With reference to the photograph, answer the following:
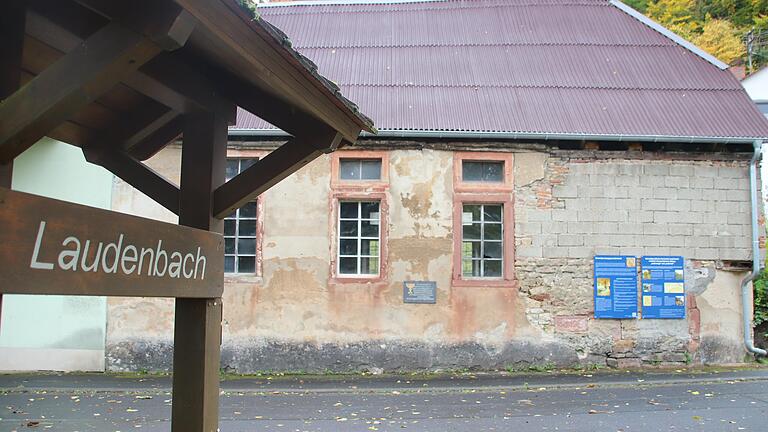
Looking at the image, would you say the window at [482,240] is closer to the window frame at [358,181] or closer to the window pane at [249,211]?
the window frame at [358,181]

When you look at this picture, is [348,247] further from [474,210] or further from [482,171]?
[482,171]

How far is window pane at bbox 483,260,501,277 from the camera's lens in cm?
1085

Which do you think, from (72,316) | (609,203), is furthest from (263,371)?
(609,203)

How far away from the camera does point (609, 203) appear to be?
10.8 meters

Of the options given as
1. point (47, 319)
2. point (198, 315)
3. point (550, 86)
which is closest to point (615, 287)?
point (550, 86)

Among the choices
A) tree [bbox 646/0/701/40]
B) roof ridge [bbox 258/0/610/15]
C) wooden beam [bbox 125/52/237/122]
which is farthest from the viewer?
tree [bbox 646/0/701/40]

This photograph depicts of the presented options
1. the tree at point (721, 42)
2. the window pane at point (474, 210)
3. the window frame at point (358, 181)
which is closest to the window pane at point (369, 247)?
the window frame at point (358, 181)

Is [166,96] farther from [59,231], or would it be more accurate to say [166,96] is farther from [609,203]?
[609,203]

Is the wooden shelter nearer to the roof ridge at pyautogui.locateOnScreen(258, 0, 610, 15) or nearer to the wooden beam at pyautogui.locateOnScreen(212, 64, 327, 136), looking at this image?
the wooden beam at pyautogui.locateOnScreen(212, 64, 327, 136)

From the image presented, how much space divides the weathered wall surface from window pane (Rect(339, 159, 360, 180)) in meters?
0.28

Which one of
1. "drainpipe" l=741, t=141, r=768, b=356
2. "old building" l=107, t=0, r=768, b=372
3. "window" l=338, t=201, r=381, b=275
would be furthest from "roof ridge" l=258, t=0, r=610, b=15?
"window" l=338, t=201, r=381, b=275

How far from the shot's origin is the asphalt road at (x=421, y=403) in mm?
7039

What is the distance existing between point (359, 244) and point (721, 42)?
28027 mm

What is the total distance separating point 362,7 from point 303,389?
356 inches
